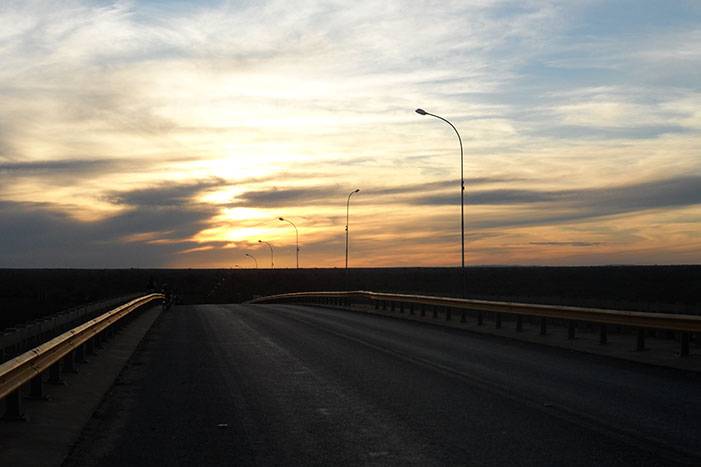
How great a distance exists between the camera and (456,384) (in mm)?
13328

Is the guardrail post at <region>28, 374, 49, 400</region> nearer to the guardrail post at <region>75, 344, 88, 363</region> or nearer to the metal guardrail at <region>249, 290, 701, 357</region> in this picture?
the guardrail post at <region>75, 344, 88, 363</region>

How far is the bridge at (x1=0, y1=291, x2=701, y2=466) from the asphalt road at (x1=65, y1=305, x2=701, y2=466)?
3cm

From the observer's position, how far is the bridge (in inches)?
327

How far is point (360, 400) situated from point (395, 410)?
3.22 ft

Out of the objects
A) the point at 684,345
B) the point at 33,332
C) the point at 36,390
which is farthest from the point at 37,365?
the point at 684,345

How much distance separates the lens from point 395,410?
1084cm

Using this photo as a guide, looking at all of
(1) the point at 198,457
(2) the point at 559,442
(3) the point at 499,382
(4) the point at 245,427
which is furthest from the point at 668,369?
(1) the point at 198,457

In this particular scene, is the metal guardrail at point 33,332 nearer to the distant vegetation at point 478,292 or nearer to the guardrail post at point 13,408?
the guardrail post at point 13,408

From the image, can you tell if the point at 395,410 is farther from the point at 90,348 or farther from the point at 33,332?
the point at 90,348

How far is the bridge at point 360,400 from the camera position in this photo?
27.3 feet

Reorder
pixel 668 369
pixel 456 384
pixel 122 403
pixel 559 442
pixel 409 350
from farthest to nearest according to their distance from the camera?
pixel 409 350
pixel 668 369
pixel 456 384
pixel 122 403
pixel 559 442

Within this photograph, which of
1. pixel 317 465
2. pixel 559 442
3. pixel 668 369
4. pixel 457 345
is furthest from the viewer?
pixel 457 345

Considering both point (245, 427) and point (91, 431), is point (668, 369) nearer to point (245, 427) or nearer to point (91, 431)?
point (245, 427)

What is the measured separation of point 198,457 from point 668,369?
10129 millimetres
